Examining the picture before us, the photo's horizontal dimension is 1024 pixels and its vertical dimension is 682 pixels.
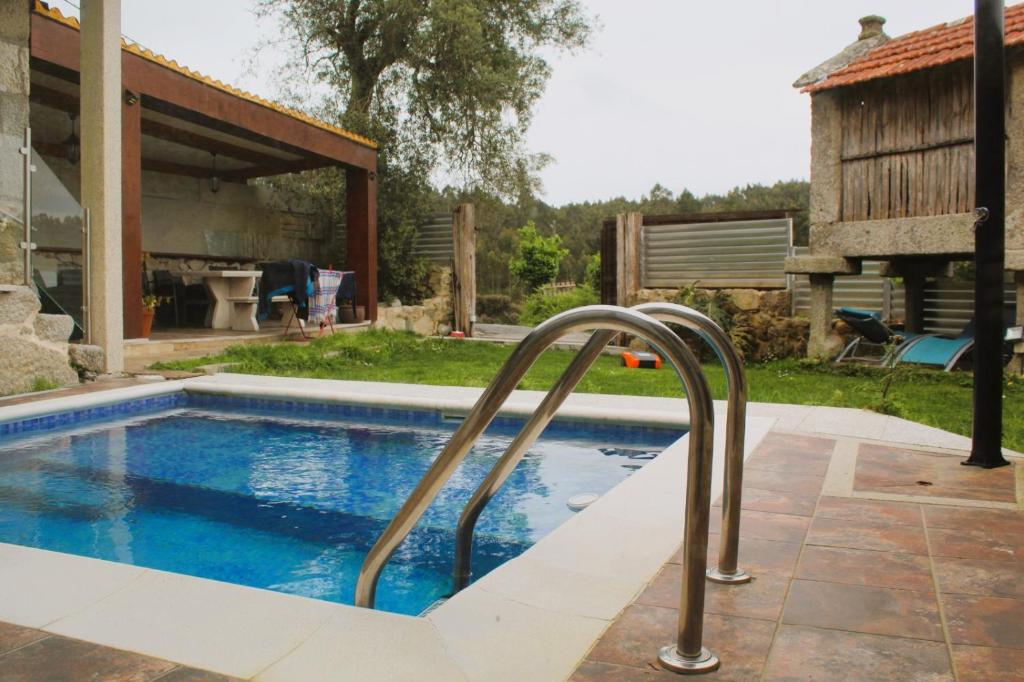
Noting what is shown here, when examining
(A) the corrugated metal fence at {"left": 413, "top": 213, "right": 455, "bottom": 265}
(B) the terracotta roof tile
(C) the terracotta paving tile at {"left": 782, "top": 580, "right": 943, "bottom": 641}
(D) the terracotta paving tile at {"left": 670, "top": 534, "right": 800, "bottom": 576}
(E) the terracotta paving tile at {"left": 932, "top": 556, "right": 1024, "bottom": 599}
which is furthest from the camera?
(A) the corrugated metal fence at {"left": 413, "top": 213, "right": 455, "bottom": 265}

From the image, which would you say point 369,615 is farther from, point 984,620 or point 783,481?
point 783,481

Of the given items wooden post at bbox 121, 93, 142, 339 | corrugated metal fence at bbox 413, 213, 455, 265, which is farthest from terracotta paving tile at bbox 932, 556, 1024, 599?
corrugated metal fence at bbox 413, 213, 455, 265

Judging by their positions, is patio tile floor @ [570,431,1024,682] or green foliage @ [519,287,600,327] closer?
patio tile floor @ [570,431,1024,682]

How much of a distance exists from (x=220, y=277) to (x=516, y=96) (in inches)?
305

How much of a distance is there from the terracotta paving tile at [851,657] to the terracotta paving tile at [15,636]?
175 centimetres

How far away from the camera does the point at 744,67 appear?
1302cm

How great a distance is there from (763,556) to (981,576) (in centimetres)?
62

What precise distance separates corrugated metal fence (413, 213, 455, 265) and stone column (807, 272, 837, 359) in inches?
265

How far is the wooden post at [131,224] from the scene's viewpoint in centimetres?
818

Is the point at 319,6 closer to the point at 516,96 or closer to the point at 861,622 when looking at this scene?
the point at 516,96

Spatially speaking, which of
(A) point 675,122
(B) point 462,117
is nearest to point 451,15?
(B) point 462,117

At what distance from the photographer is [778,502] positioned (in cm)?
322

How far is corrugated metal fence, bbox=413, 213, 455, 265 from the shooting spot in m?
14.5

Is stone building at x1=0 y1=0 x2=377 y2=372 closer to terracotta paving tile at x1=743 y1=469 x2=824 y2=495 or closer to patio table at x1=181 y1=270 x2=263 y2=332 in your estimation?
patio table at x1=181 y1=270 x2=263 y2=332
